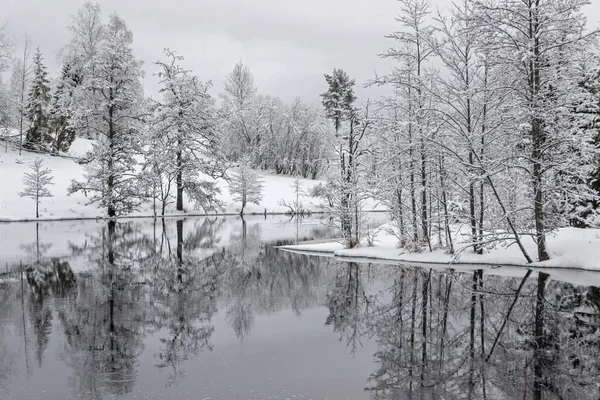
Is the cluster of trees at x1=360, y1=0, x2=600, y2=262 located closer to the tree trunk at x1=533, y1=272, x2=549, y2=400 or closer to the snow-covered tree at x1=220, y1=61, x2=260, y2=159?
the tree trunk at x1=533, y1=272, x2=549, y2=400

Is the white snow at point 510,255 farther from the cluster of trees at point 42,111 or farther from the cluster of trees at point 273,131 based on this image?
the cluster of trees at point 273,131

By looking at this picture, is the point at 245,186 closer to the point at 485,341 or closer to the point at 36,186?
the point at 36,186

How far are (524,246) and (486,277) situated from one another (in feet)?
12.5

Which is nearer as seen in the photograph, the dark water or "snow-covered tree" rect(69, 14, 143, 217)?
the dark water

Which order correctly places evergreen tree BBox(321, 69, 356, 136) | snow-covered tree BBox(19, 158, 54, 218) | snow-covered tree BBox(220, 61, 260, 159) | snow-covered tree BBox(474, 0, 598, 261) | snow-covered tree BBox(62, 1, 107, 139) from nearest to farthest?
1. snow-covered tree BBox(474, 0, 598, 261)
2. snow-covered tree BBox(19, 158, 54, 218)
3. snow-covered tree BBox(62, 1, 107, 139)
4. evergreen tree BBox(321, 69, 356, 136)
5. snow-covered tree BBox(220, 61, 260, 159)

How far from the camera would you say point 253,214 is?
56.1 m

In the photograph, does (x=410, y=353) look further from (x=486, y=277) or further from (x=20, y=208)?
(x=20, y=208)

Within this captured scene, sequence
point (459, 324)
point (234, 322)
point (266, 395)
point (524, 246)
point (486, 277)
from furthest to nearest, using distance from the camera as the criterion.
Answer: point (524, 246)
point (486, 277)
point (234, 322)
point (459, 324)
point (266, 395)

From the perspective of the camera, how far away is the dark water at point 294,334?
655cm

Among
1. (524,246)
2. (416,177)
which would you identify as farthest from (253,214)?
(524,246)

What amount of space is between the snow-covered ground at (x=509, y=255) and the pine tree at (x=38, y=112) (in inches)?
1796

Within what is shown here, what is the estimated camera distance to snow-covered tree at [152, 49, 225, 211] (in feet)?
151

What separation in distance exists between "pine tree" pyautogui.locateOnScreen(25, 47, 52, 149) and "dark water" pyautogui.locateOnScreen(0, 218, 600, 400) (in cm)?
4277

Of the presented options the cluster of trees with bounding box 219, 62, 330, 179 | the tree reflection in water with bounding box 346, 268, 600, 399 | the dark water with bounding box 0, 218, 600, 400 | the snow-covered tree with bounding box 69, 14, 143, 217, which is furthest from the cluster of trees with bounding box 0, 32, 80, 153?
the tree reflection in water with bounding box 346, 268, 600, 399
